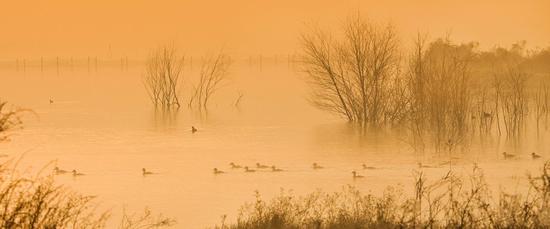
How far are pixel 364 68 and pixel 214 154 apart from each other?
6.59 m

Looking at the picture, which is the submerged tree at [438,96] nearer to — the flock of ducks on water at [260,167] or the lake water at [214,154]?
the lake water at [214,154]

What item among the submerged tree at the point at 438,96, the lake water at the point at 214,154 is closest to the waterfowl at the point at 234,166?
the lake water at the point at 214,154

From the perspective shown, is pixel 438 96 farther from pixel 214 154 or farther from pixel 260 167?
pixel 260 167

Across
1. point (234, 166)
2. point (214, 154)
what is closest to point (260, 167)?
point (234, 166)

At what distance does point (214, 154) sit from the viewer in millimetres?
15141

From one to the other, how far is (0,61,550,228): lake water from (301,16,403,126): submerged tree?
0.71m

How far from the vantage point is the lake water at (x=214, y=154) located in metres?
11.0

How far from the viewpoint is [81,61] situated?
89.8 meters

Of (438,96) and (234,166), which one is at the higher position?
(438,96)

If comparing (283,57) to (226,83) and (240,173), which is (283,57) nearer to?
(226,83)

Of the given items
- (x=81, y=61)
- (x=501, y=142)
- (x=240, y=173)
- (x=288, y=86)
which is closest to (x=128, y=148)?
(x=240, y=173)

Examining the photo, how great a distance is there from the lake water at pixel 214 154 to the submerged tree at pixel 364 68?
28.0 inches

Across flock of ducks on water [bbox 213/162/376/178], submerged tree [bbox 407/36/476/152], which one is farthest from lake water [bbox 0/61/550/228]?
submerged tree [bbox 407/36/476/152]

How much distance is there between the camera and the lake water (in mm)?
10977
